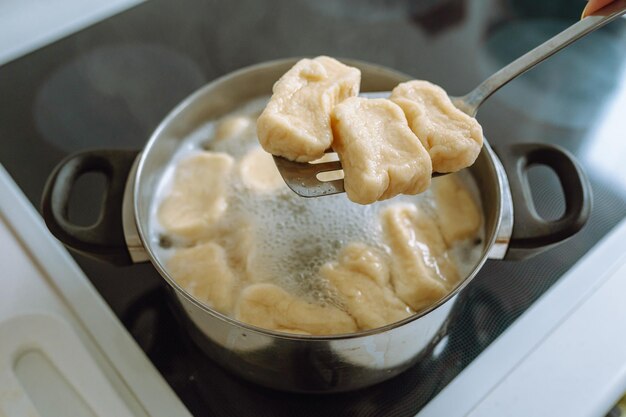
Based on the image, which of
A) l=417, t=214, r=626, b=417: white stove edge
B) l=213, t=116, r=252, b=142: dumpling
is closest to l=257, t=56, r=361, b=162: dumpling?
l=213, t=116, r=252, b=142: dumpling

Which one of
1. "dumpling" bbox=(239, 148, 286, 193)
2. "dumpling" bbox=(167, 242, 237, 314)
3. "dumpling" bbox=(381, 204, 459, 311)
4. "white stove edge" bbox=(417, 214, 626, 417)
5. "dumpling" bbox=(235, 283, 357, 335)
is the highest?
"dumpling" bbox=(239, 148, 286, 193)

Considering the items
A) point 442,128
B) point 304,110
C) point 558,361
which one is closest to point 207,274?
point 304,110

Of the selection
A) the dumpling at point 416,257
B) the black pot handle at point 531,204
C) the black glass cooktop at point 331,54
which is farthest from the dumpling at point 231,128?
the black pot handle at point 531,204

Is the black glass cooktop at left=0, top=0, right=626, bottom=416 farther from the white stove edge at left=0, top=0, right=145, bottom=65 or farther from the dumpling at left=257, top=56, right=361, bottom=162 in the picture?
the dumpling at left=257, top=56, right=361, bottom=162

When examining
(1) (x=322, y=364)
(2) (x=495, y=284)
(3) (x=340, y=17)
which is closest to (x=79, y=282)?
(1) (x=322, y=364)

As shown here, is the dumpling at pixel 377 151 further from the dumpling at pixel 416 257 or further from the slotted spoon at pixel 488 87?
the dumpling at pixel 416 257
